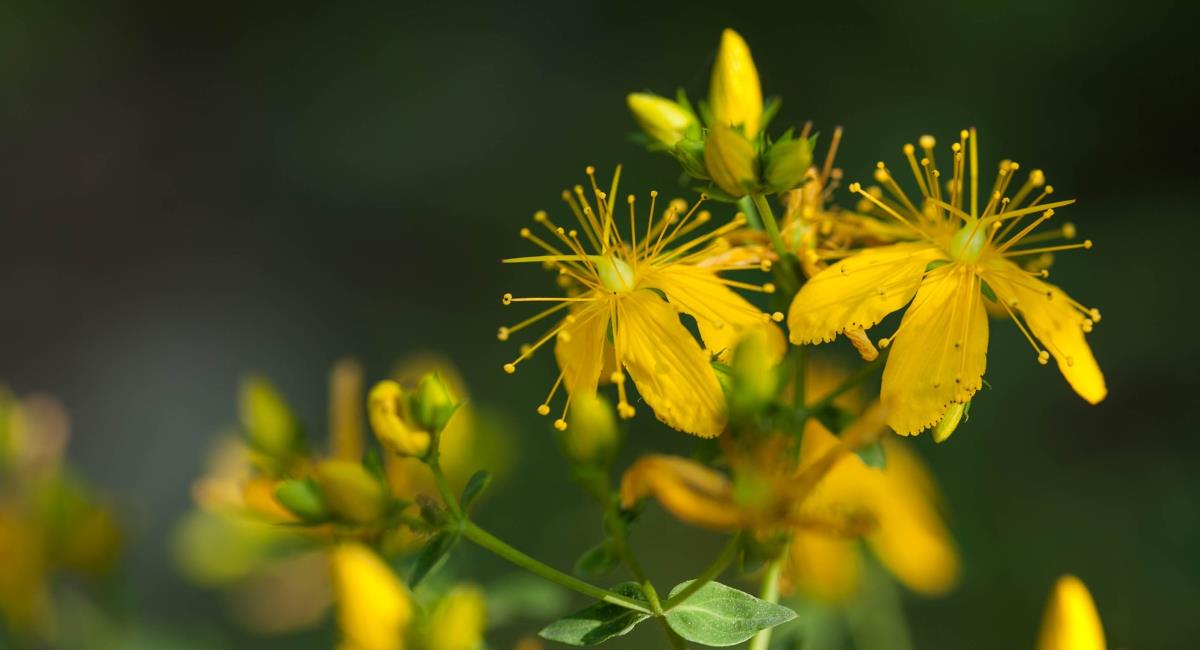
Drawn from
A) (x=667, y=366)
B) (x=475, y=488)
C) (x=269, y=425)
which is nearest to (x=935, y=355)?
(x=667, y=366)

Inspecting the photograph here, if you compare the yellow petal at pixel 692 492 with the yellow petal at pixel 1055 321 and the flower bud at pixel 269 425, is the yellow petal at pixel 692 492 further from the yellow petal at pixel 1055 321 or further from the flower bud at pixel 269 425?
the flower bud at pixel 269 425

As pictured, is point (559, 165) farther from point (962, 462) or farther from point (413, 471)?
point (413, 471)

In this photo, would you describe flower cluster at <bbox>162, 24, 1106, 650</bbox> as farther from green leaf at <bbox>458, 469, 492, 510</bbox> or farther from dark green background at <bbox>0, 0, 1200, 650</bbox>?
dark green background at <bbox>0, 0, 1200, 650</bbox>

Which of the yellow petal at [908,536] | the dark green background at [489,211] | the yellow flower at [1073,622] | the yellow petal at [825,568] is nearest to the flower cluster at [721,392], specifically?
the yellow flower at [1073,622]

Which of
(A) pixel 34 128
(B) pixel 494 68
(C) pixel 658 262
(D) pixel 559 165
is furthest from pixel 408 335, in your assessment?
(C) pixel 658 262

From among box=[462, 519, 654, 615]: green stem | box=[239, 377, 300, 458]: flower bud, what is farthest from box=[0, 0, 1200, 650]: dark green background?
box=[462, 519, 654, 615]: green stem

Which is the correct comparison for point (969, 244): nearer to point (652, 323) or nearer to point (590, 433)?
point (652, 323)
